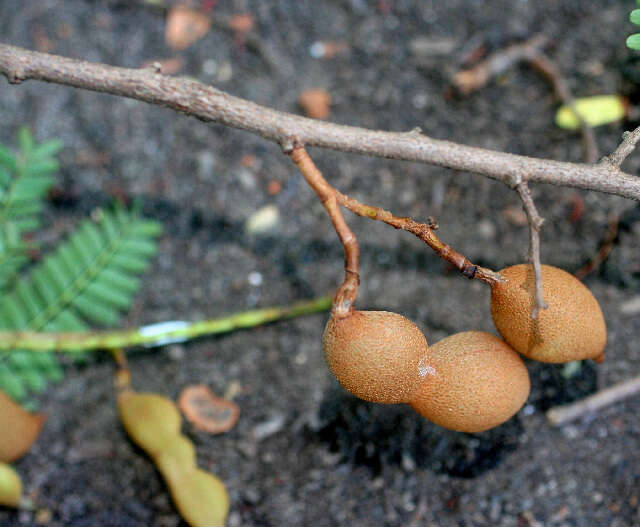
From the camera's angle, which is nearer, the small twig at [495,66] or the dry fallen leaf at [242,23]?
the small twig at [495,66]

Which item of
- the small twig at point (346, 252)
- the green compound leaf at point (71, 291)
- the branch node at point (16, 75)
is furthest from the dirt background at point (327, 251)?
the branch node at point (16, 75)

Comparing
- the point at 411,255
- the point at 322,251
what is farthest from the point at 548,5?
the point at 322,251

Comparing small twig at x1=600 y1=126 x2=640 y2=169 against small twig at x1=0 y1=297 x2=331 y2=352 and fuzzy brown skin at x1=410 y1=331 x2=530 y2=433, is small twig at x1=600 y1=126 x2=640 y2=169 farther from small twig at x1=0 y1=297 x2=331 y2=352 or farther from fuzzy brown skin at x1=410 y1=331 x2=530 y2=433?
small twig at x1=0 y1=297 x2=331 y2=352

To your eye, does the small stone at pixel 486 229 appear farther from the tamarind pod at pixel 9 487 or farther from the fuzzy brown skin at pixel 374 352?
the tamarind pod at pixel 9 487

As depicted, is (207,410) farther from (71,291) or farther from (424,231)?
(424,231)

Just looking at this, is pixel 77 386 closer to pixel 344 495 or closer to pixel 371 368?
pixel 344 495
